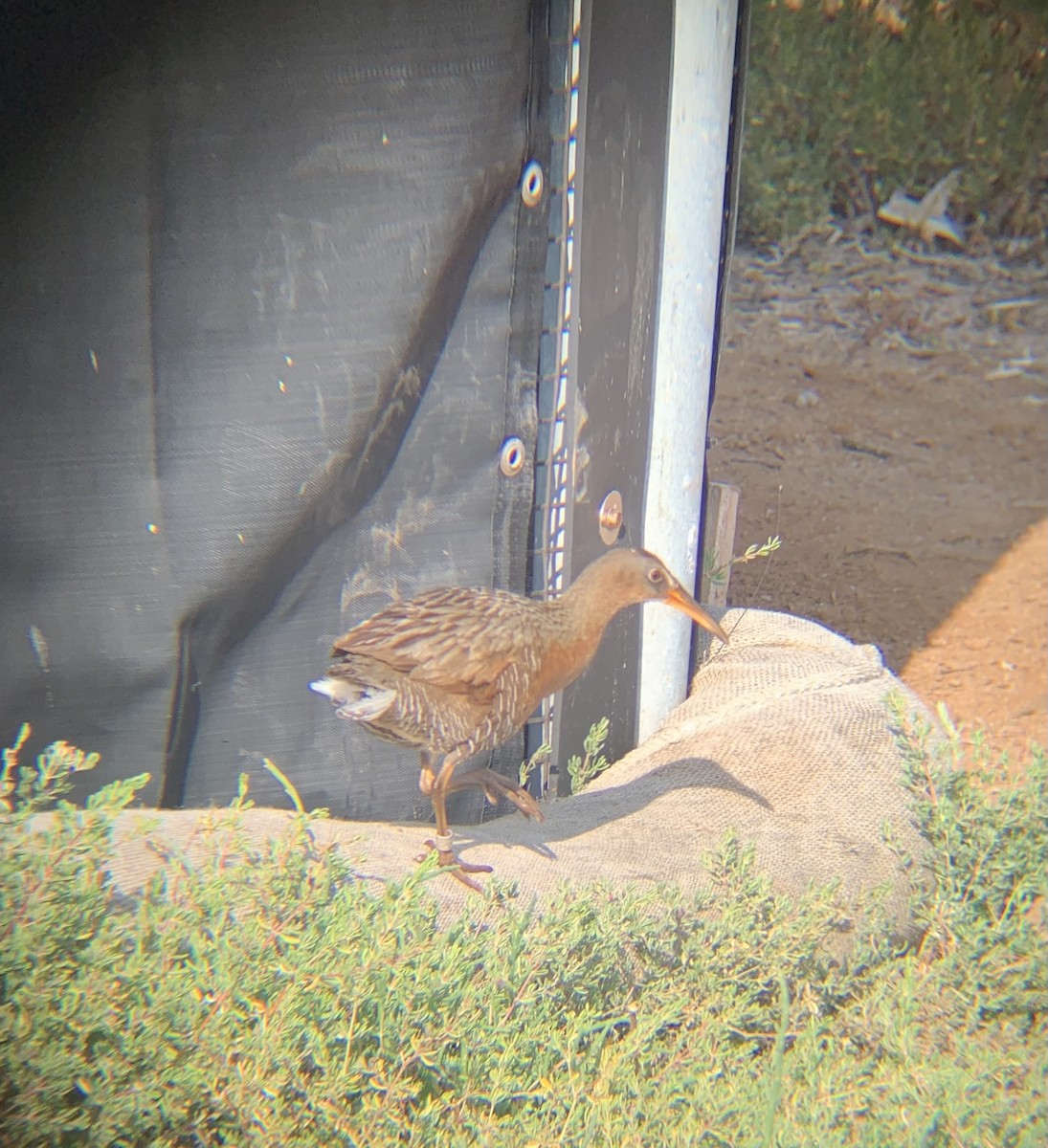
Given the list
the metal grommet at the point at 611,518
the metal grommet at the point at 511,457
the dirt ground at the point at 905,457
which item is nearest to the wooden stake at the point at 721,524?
the metal grommet at the point at 611,518

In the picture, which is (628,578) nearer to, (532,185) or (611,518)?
(611,518)

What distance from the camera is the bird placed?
3492 millimetres

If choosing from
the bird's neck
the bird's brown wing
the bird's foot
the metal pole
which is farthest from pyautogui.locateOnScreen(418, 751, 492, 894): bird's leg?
the metal pole

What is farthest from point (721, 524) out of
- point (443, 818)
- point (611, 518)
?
A: point (443, 818)

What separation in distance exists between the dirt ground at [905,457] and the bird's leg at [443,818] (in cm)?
278

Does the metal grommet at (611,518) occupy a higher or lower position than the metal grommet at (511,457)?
lower

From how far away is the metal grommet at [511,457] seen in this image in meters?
3.84

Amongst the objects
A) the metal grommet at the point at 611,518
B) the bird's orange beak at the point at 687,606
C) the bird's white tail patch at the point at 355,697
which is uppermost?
the metal grommet at the point at 611,518

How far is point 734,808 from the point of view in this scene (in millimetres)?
3803

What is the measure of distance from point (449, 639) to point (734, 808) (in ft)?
3.32

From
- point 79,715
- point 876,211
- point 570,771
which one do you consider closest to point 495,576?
point 570,771

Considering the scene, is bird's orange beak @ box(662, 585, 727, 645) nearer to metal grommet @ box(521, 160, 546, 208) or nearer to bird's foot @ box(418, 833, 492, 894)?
bird's foot @ box(418, 833, 492, 894)

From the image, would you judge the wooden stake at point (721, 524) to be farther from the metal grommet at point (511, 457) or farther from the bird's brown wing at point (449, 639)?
the bird's brown wing at point (449, 639)

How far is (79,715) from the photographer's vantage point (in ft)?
11.8
